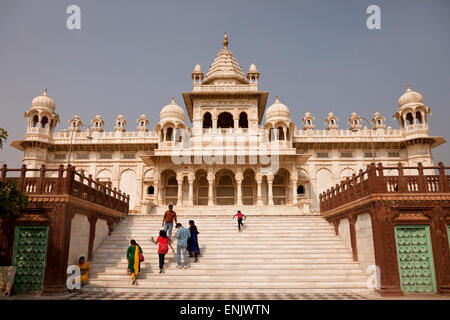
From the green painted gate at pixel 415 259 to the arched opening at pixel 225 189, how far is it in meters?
18.5

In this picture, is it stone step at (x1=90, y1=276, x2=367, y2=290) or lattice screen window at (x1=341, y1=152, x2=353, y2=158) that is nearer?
stone step at (x1=90, y1=276, x2=367, y2=290)

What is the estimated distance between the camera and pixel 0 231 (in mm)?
10281

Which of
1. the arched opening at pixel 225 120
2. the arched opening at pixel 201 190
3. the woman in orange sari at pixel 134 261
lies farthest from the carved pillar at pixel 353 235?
the arched opening at pixel 225 120

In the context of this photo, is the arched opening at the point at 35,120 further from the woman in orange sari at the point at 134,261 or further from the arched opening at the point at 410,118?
the arched opening at the point at 410,118

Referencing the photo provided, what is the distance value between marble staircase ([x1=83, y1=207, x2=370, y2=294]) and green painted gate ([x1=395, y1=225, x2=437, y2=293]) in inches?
51.5

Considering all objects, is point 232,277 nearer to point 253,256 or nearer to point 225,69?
point 253,256

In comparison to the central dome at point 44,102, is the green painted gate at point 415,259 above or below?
below

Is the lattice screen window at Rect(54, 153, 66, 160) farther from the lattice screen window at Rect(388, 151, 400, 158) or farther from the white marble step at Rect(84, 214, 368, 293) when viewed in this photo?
the lattice screen window at Rect(388, 151, 400, 158)

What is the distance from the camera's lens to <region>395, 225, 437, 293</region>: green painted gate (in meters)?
9.70

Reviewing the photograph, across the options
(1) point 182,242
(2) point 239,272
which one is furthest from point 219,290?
(1) point 182,242

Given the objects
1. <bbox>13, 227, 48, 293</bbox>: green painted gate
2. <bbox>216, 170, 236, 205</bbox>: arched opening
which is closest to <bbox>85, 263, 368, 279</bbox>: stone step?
<bbox>13, 227, 48, 293</bbox>: green painted gate

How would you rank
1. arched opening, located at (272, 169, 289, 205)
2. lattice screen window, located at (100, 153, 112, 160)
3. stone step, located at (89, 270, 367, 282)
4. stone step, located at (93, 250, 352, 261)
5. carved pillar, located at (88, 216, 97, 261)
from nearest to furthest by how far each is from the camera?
stone step, located at (89, 270, 367, 282), stone step, located at (93, 250, 352, 261), carved pillar, located at (88, 216, 97, 261), arched opening, located at (272, 169, 289, 205), lattice screen window, located at (100, 153, 112, 160)

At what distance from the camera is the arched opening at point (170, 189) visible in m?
28.3

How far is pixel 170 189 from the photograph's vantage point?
2895 centimetres
